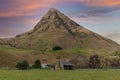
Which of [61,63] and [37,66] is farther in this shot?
[61,63]

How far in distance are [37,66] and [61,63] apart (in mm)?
28230

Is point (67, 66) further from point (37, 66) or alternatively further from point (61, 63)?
point (37, 66)

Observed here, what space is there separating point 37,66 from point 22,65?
10.6 m

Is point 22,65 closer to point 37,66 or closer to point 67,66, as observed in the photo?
point 37,66

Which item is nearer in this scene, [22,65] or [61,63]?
[22,65]

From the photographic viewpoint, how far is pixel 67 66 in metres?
183

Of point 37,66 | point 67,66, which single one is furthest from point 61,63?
point 37,66

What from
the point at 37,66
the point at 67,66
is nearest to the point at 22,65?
the point at 37,66

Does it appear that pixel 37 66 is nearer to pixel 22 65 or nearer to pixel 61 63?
pixel 22 65

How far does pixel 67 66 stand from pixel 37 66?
2693cm

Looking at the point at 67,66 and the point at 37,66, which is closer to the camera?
the point at 37,66

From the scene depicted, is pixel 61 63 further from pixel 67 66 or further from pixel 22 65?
pixel 22 65

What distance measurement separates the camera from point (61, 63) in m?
187
